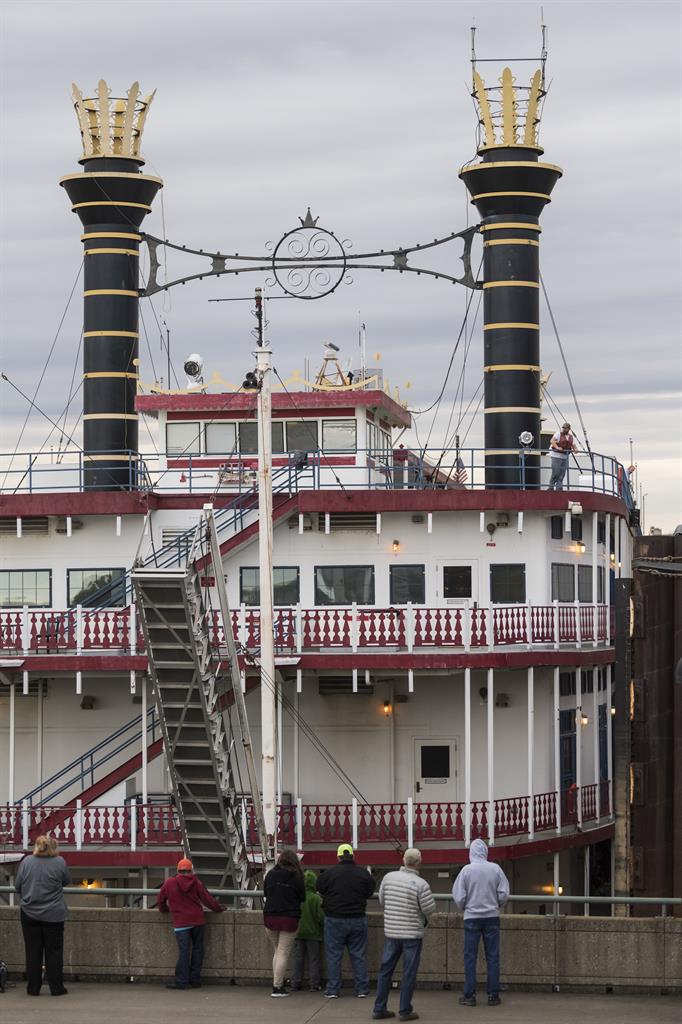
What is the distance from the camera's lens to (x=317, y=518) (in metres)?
33.1

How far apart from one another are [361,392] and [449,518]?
406cm

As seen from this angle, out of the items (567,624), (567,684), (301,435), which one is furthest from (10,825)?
(567,684)

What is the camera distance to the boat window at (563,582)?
3388 cm

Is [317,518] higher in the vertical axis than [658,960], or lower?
higher

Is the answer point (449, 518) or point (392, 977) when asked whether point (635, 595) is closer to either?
point (449, 518)

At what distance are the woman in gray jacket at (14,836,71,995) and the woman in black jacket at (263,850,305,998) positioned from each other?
85.0 inches

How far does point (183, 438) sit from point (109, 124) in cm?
705

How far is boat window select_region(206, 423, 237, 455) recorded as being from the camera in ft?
120

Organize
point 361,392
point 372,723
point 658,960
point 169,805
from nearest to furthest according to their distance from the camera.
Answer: point 658,960, point 169,805, point 372,723, point 361,392

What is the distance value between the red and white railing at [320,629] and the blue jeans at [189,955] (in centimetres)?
1135

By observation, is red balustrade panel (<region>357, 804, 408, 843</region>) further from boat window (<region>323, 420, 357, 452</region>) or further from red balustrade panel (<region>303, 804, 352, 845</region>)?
boat window (<region>323, 420, 357, 452</region>)

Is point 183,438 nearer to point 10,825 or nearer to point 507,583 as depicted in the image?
point 507,583

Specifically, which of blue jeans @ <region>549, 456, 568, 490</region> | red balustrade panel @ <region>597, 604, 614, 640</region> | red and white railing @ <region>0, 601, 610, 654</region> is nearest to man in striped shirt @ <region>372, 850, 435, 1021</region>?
red and white railing @ <region>0, 601, 610, 654</region>

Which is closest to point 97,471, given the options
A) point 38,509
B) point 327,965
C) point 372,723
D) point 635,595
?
point 38,509
